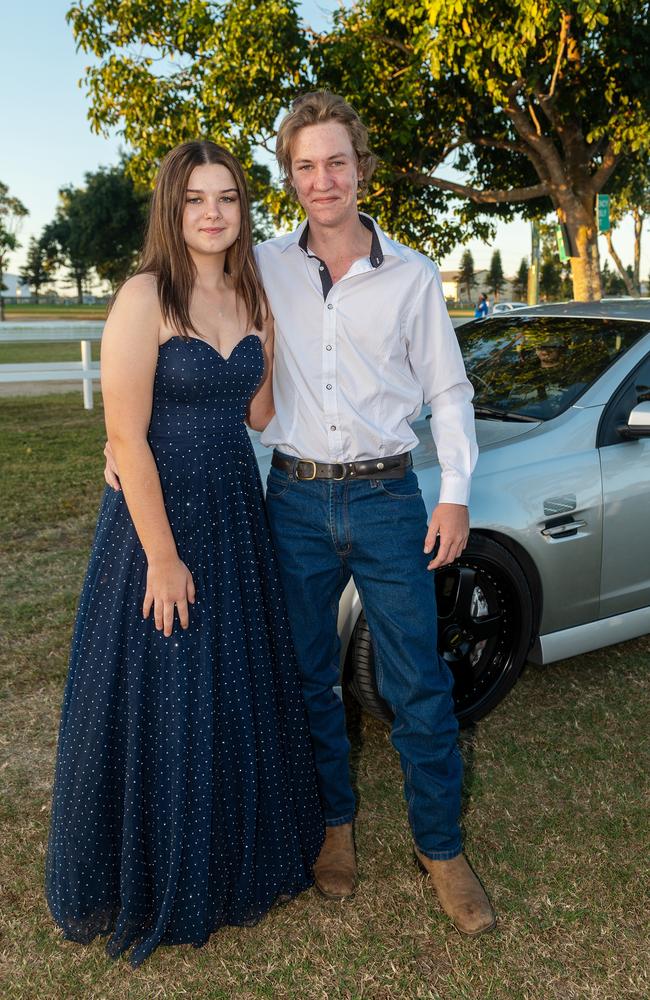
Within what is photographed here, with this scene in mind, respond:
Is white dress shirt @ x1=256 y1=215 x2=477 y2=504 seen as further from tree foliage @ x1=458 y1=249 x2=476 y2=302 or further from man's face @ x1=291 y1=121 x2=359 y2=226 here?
tree foliage @ x1=458 y1=249 x2=476 y2=302

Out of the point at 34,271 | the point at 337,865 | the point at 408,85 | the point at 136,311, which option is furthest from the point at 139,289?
the point at 34,271

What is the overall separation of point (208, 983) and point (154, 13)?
9.56 metres

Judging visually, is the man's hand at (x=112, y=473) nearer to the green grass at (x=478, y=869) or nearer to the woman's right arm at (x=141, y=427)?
the woman's right arm at (x=141, y=427)

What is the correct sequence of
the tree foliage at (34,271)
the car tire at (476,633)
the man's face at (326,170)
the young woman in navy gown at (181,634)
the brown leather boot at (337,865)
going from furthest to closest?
the tree foliage at (34,271) < the car tire at (476,633) < the brown leather boot at (337,865) < the man's face at (326,170) < the young woman in navy gown at (181,634)

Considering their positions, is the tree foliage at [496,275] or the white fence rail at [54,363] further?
the tree foliage at [496,275]

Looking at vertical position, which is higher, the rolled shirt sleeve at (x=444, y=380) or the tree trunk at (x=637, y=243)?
the tree trunk at (x=637, y=243)

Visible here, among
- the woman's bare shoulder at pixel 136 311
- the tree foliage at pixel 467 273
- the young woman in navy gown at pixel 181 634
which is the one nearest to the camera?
the woman's bare shoulder at pixel 136 311

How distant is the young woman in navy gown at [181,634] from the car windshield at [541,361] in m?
1.69

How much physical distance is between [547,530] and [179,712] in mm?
1717

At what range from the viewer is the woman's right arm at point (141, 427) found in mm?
2115

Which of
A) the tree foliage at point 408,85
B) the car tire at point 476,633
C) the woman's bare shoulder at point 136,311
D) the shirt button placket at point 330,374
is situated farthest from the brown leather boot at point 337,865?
the tree foliage at point 408,85

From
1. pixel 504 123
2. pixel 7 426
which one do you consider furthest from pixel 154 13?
pixel 7 426

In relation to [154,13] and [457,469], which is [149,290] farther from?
[154,13]

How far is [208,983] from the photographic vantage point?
7.66 ft
